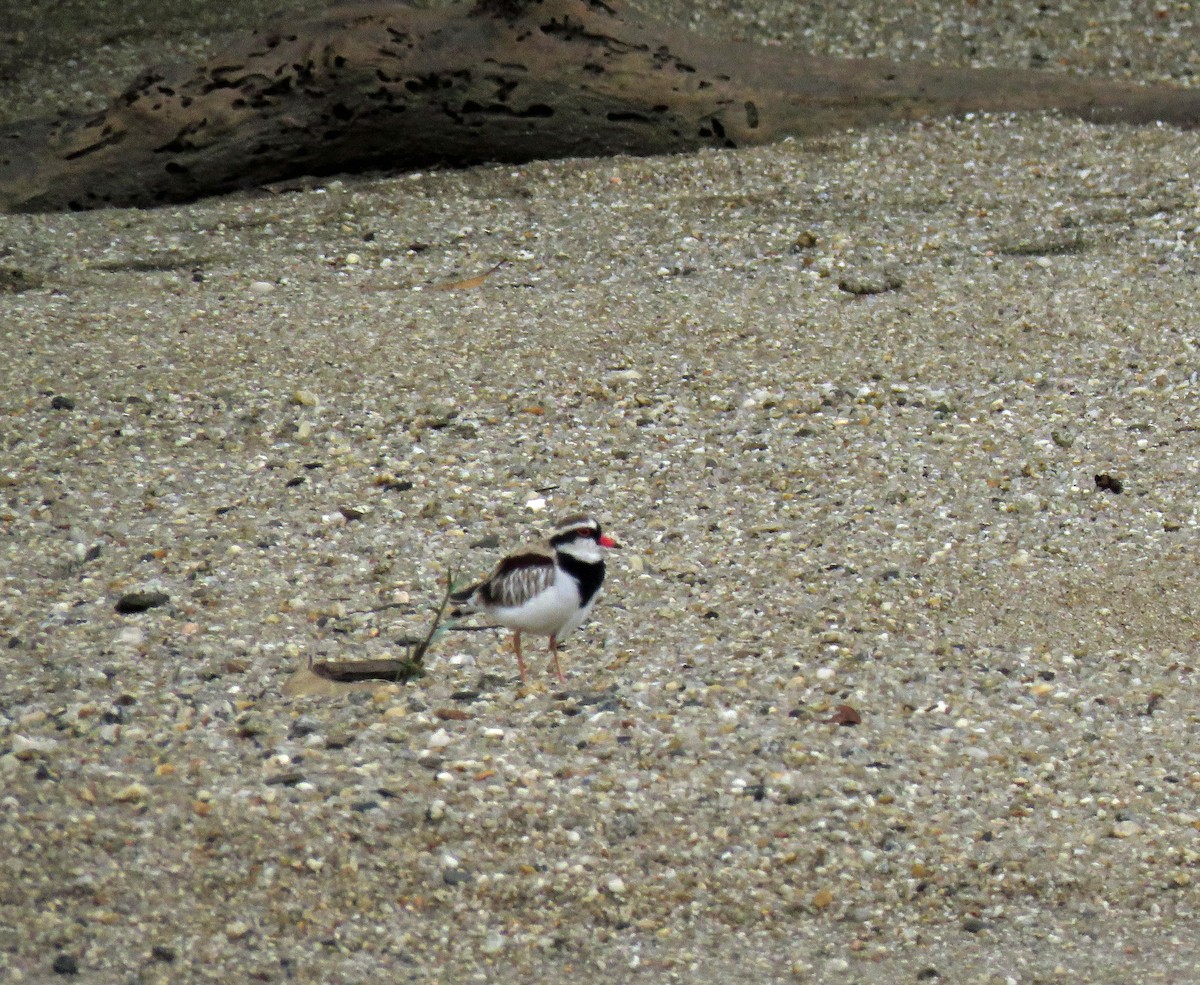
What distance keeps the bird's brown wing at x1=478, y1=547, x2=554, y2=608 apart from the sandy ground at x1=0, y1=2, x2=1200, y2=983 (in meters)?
Result: 0.30

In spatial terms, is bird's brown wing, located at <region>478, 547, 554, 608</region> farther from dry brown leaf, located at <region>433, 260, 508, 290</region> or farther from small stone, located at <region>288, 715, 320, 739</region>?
dry brown leaf, located at <region>433, 260, 508, 290</region>

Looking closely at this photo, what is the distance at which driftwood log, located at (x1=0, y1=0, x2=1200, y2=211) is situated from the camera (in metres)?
8.86

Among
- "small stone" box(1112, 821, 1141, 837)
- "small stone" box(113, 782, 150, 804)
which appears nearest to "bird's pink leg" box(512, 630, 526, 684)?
"small stone" box(113, 782, 150, 804)

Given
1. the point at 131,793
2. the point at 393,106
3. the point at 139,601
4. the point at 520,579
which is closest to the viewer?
the point at 131,793

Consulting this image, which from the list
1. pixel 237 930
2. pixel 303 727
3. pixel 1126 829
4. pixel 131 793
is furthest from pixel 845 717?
pixel 131 793

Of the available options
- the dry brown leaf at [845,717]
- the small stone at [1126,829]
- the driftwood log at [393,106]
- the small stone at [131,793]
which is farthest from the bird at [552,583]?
the driftwood log at [393,106]

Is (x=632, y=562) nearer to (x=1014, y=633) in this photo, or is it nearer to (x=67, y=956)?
(x=1014, y=633)

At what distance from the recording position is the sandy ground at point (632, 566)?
3.73 m

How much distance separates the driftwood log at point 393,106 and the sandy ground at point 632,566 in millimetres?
253

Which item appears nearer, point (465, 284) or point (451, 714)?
point (451, 714)

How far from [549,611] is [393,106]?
5.31 metres

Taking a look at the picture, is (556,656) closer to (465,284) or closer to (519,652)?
(519,652)

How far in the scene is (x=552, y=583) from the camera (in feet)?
14.3

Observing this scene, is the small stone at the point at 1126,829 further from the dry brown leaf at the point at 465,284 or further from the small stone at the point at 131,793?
the dry brown leaf at the point at 465,284
